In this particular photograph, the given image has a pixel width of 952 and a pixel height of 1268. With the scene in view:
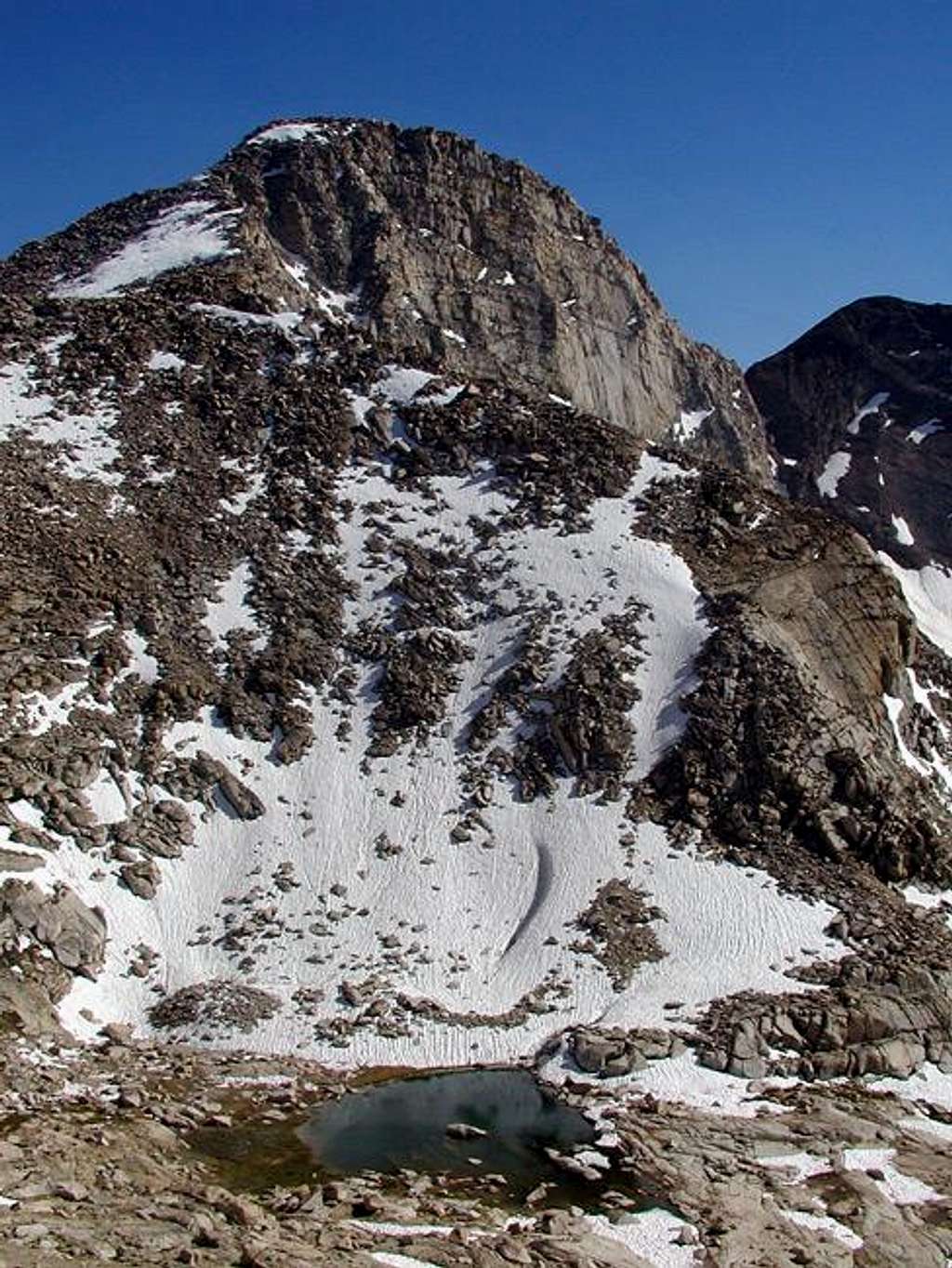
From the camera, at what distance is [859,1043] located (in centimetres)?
4041

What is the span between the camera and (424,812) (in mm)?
52125

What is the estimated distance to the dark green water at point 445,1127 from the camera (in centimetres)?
3036

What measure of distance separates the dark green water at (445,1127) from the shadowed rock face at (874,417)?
107 metres

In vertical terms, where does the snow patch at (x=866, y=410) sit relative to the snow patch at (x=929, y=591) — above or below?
above

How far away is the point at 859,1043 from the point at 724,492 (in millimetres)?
36190

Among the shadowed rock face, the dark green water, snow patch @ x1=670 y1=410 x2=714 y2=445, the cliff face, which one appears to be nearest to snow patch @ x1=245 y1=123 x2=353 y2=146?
the cliff face

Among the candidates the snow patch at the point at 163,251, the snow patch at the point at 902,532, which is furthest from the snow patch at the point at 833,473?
the snow patch at the point at 163,251

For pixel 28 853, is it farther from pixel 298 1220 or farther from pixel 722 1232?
pixel 722 1232

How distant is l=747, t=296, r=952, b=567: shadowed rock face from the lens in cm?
13850

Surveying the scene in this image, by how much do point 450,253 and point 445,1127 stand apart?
95.4 metres

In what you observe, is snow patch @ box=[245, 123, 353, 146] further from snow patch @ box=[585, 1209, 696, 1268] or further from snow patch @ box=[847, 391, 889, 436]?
snow patch @ box=[585, 1209, 696, 1268]

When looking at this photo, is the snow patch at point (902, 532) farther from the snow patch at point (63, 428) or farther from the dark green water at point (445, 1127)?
the dark green water at point (445, 1127)

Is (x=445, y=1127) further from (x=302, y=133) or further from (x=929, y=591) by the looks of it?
(x=302, y=133)

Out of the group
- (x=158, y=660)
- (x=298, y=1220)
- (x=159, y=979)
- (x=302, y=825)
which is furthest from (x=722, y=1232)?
(x=158, y=660)
